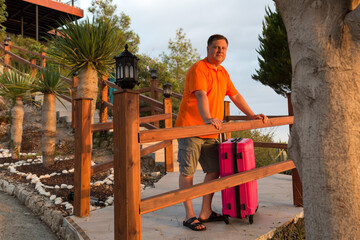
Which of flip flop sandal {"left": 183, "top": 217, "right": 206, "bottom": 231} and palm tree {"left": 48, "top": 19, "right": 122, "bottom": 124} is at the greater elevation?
palm tree {"left": 48, "top": 19, "right": 122, "bottom": 124}

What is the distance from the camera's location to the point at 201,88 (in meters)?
2.94

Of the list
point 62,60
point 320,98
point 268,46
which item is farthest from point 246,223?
point 268,46

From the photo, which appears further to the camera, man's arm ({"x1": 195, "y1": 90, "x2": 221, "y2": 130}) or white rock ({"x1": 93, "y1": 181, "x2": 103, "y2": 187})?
white rock ({"x1": 93, "y1": 181, "x2": 103, "y2": 187})

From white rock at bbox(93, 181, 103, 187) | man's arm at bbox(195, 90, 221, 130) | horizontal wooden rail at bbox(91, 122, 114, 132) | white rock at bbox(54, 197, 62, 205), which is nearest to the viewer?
man's arm at bbox(195, 90, 221, 130)

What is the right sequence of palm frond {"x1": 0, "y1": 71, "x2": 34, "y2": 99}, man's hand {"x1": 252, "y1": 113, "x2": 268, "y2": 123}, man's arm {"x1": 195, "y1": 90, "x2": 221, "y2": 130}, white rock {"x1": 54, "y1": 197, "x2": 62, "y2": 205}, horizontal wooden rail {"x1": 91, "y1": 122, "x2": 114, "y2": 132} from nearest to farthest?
man's arm {"x1": 195, "y1": 90, "x2": 221, "y2": 130}
man's hand {"x1": 252, "y1": 113, "x2": 268, "y2": 123}
horizontal wooden rail {"x1": 91, "y1": 122, "x2": 114, "y2": 132}
white rock {"x1": 54, "y1": 197, "x2": 62, "y2": 205}
palm frond {"x1": 0, "y1": 71, "x2": 34, "y2": 99}

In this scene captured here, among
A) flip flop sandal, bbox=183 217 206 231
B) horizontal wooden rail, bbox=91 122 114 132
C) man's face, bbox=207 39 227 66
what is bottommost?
flip flop sandal, bbox=183 217 206 231

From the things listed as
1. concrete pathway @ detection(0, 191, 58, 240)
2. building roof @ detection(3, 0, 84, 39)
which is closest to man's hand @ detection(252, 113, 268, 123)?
concrete pathway @ detection(0, 191, 58, 240)

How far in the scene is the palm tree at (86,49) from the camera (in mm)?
5801

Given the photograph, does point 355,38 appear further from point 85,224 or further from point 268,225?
point 85,224

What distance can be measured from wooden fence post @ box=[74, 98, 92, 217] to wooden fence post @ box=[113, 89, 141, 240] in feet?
4.94

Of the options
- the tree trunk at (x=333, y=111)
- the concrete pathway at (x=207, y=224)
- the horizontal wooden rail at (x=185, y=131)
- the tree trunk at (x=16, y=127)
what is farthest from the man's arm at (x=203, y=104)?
the tree trunk at (x=16, y=127)

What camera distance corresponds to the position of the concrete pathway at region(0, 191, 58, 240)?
3582 millimetres

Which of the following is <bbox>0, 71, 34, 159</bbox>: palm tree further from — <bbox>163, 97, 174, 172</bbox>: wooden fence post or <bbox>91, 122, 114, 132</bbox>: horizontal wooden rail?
<bbox>91, 122, 114, 132</bbox>: horizontal wooden rail

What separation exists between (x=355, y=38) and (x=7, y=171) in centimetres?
640
